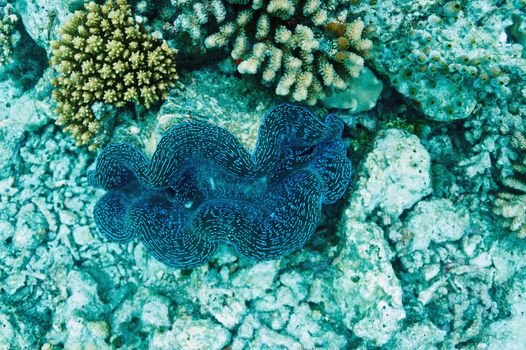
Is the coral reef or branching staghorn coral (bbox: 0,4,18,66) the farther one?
branching staghorn coral (bbox: 0,4,18,66)

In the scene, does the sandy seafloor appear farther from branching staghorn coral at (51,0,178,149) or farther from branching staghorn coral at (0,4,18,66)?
branching staghorn coral at (51,0,178,149)

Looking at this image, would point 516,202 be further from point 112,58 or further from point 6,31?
point 6,31

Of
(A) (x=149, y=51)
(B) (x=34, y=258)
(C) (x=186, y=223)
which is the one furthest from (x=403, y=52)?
(B) (x=34, y=258)

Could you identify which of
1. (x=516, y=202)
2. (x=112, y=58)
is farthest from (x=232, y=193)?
(x=516, y=202)

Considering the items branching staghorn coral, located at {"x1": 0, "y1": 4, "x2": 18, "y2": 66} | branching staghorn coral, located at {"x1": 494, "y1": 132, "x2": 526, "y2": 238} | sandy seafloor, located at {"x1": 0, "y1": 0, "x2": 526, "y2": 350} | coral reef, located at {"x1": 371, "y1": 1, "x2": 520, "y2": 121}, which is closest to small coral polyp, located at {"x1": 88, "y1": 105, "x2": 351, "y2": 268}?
sandy seafloor, located at {"x1": 0, "y1": 0, "x2": 526, "y2": 350}

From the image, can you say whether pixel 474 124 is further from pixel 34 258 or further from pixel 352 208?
pixel 34 258

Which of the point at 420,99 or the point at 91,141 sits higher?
the point at 420,99
